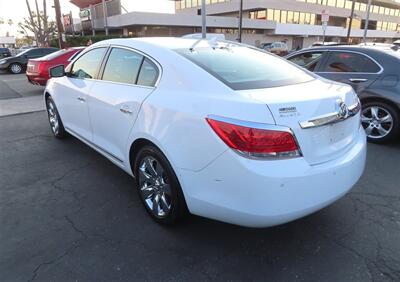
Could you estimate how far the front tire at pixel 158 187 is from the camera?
2.60 metres

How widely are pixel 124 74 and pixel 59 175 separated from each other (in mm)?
1705

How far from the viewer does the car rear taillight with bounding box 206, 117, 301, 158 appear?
6.75 ft

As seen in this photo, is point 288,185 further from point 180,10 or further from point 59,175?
point 180,10

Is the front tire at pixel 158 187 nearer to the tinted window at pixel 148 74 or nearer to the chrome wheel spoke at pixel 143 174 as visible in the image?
the chrome wheel spoke at pixel 143 174

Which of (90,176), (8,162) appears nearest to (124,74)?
(90,176)

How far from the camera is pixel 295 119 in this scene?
2.14 m

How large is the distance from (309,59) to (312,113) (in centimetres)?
457

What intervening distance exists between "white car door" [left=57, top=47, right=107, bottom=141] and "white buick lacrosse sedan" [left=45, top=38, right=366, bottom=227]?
0.49 meters

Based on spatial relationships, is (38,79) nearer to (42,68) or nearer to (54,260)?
(42,68)

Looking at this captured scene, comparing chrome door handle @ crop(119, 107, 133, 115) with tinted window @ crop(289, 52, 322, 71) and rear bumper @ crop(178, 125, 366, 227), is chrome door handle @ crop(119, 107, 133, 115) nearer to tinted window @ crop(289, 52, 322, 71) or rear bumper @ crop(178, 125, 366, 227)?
rear bumper @ crop(178, 125, 366, 227)

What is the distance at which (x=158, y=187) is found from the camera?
2846 millimetres

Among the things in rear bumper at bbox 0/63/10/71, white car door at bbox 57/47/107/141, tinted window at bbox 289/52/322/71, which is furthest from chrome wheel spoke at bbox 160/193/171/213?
rear bumper at bbox 0/63/10/71

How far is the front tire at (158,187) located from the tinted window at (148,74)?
599 mm

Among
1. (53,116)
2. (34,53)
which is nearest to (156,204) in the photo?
(53,116)
